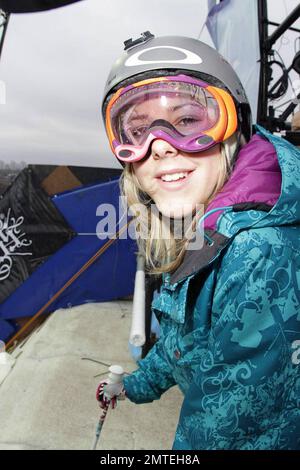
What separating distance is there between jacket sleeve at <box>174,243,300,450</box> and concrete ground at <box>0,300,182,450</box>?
1914mm

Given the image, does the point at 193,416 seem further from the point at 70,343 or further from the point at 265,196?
the point at 70,343

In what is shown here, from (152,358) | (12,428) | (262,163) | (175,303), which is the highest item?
(262,163)

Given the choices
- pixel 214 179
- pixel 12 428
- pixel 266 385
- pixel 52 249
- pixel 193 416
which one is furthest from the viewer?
pixel 52 249

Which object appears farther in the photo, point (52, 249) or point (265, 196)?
point (52, 249)

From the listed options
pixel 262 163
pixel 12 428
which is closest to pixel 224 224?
pixel 262 163

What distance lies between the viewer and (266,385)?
88 cm

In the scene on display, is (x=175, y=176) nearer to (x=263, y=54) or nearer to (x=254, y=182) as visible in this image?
(x=254, y=182)

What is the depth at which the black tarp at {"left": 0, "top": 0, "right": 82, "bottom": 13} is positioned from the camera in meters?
2.23

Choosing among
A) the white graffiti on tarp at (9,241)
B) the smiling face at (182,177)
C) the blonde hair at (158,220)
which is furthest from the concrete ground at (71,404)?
the smiling face at (182,177)

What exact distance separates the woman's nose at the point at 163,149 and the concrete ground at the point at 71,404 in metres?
2.22

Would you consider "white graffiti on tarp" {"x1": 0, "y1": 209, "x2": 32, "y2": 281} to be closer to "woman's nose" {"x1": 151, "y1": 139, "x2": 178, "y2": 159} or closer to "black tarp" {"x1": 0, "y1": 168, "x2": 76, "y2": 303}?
"black tarp" {"x1": 0, "y1": 168, "x2": 76, "y2": 303}

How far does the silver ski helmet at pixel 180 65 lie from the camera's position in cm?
138

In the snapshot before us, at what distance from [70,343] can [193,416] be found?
3.41m

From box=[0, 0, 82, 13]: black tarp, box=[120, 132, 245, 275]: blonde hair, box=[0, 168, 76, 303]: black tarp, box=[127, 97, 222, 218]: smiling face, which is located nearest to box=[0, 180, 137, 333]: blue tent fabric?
box=[0, 168, 76, 303]: black tarp
